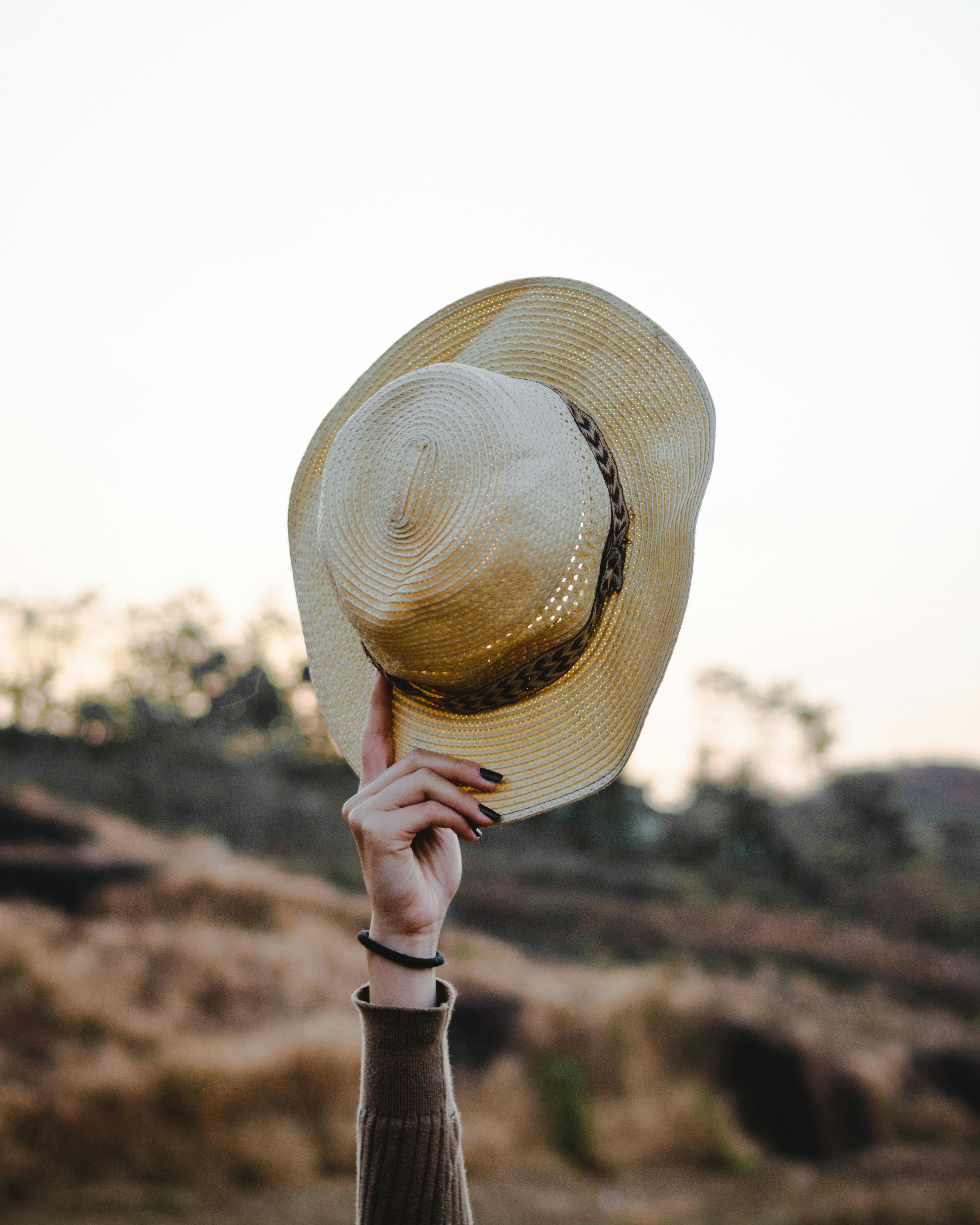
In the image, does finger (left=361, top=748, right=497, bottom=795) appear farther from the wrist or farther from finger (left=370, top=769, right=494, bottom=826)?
the wrist

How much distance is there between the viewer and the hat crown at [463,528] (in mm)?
1253

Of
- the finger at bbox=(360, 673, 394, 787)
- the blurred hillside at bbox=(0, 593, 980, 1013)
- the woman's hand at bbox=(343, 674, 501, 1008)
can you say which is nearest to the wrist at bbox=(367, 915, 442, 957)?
the woman's hand at bbox=(343, 674, 501, 1008)

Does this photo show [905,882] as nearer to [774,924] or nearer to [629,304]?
[774,924]

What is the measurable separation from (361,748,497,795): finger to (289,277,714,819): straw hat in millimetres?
116

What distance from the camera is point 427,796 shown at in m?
1.24

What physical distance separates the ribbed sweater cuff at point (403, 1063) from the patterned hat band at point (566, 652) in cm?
41

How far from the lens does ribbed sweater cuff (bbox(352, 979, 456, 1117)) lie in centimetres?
120

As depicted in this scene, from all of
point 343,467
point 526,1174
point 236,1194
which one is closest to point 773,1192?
point 526,1174

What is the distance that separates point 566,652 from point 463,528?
0.27m

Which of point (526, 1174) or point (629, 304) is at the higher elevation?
point (629, 304)

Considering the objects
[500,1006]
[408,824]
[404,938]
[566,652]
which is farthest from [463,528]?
[500,1006]

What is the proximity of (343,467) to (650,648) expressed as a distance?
0.53 m

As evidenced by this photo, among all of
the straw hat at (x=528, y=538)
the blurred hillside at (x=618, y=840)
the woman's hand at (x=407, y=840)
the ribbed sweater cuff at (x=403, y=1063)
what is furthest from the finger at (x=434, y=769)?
the blurred hillside at (x=618, y=840)

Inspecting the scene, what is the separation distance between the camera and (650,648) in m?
1.42
